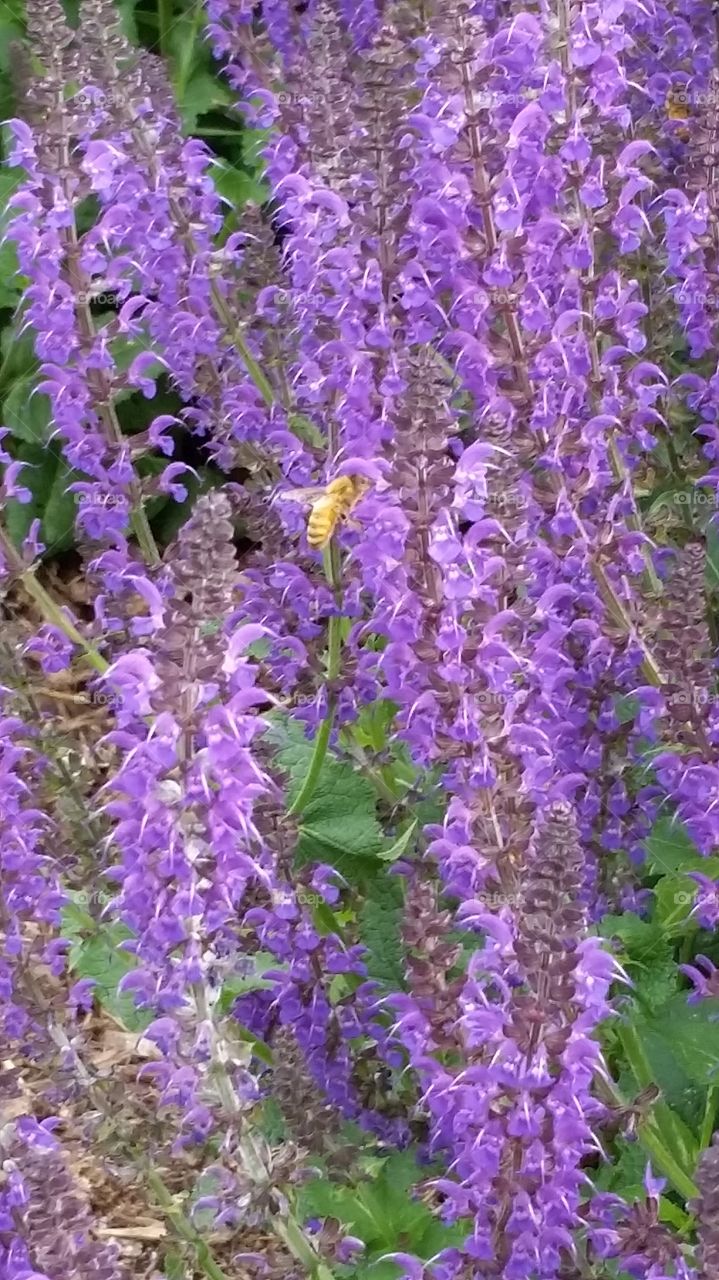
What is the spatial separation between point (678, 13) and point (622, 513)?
62.3 inches

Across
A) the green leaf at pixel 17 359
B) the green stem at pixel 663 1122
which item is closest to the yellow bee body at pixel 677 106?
the green stem at pixel 663 1122

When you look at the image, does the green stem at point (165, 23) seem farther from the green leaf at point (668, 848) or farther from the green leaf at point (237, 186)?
the green leaf at point (668, 848)

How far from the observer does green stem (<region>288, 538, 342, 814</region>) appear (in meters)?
3.10

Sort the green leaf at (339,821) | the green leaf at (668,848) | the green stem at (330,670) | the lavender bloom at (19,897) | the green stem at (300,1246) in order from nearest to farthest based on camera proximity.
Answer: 1. the green stem at (300,1246)
2. the lavender bloom at (19,897)
3. the green stem at (330,670)
4. the green leaf at (668,848)
5. the green leaf at (339,821)

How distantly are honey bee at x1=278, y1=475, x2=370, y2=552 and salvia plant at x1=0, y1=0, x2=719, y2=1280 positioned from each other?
18 millimetres

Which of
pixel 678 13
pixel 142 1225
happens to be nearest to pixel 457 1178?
pixel 142 1225

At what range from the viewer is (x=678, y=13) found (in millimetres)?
3707

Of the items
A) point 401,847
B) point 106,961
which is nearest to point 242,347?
point 401,847

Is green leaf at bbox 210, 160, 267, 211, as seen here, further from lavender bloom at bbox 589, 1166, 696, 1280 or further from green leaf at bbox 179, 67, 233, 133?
lavender bloom at bbox 589, 1166, 696, 1280

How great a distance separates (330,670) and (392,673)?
0.80 meters

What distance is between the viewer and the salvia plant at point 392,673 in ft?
6.93

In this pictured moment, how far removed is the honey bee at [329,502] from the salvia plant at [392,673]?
18mm

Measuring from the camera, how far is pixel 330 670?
3137mm

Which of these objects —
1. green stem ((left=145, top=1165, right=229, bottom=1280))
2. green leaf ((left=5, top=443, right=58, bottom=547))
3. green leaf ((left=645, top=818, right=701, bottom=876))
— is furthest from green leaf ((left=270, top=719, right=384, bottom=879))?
green leaf ((left=5, top=443, right=58, bottom=547))
